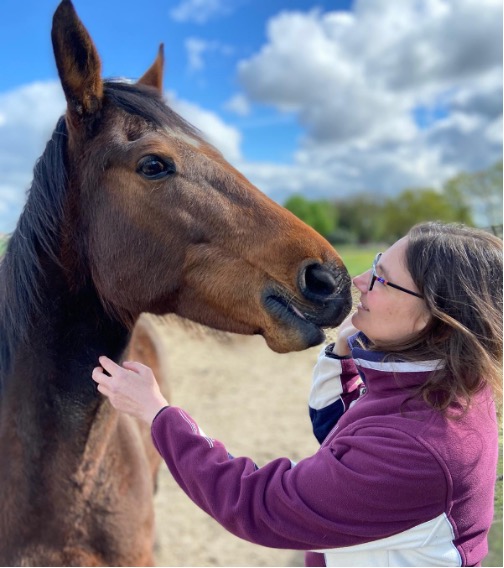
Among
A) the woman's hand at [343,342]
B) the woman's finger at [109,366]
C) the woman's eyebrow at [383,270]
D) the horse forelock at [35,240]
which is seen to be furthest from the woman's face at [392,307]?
the horse forelock at [35,240]

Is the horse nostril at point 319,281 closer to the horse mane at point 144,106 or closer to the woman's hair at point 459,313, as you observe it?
the woman's hair at point 459,313

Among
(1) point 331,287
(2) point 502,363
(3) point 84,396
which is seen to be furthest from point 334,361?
(3) point 84,396

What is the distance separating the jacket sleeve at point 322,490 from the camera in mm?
1463

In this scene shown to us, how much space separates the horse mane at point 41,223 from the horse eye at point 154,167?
18 cm

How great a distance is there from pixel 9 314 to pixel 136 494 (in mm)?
1071

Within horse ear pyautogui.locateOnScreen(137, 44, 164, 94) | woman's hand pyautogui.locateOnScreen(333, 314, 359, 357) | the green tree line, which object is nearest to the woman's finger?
woman's hand pyautogui.locateOnScreen(333, 314, 359, 357)

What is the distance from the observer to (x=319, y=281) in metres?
1.88

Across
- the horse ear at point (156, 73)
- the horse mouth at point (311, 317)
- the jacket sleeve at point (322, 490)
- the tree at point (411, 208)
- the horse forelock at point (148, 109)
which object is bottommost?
A: the jacket sleeve at point (322, 490)

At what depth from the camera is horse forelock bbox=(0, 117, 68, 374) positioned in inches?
85.0

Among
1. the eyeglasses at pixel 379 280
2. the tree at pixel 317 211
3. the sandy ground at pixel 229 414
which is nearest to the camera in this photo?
the eyeglasses at pixel 379 280

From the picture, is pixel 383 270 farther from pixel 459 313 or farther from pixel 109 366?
pixel 109 366

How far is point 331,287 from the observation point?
6.11ft

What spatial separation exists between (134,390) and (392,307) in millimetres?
866

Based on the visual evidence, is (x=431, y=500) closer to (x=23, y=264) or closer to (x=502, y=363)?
(x=502, y=363)
